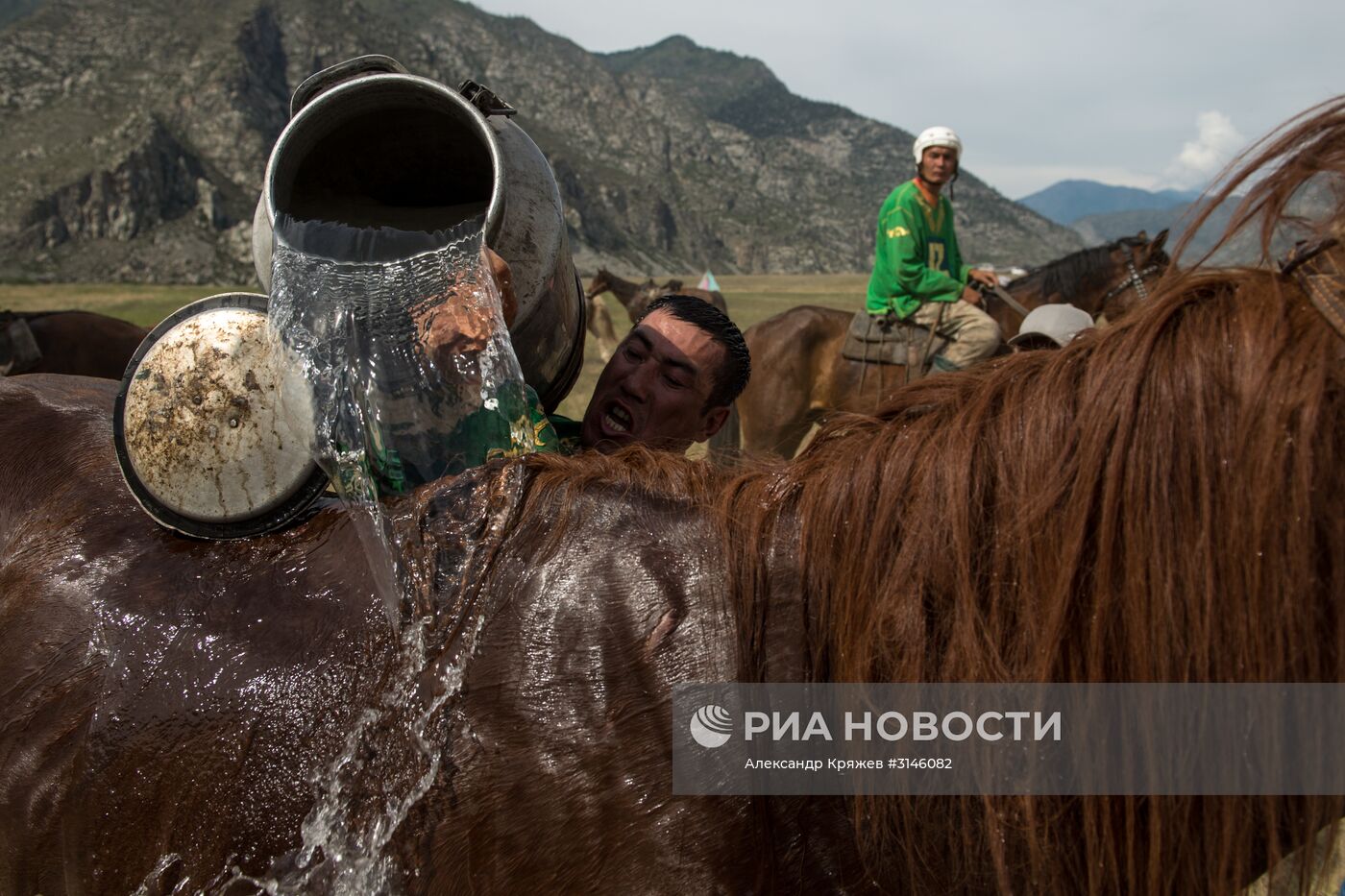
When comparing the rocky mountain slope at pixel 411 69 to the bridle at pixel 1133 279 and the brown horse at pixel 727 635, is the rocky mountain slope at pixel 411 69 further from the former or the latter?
the brown horse at pixel 727 635

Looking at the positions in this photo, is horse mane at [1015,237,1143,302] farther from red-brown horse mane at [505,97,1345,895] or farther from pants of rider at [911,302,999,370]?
red-brown horse mane at [505,97,1345,895]

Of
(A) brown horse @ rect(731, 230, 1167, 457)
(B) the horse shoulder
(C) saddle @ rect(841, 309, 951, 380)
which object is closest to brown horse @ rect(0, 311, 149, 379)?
(A) brown horse @ rect(731, 230, 1167, 457)

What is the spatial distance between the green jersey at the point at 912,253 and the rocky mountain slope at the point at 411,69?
4546 cm

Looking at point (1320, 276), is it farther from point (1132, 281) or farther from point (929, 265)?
point (1132, 281)

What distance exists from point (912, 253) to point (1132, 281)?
2.78 metres

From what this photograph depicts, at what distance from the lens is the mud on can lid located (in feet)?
5.01

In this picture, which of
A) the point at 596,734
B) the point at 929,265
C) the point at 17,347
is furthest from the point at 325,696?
the point at 17,347

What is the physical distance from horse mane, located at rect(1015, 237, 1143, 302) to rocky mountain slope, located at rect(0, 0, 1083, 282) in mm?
44709

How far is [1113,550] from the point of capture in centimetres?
106

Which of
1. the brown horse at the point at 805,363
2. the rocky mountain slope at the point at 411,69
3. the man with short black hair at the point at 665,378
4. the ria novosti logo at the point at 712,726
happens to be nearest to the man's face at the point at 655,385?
the man with short black hair at the point at 665,378

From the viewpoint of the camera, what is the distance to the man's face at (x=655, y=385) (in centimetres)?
237

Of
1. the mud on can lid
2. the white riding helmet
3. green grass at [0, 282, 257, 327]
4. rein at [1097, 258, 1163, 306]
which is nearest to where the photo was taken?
the mud on can lid

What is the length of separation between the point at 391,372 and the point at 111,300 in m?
38.1

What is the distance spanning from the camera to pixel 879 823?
3.82 feet
